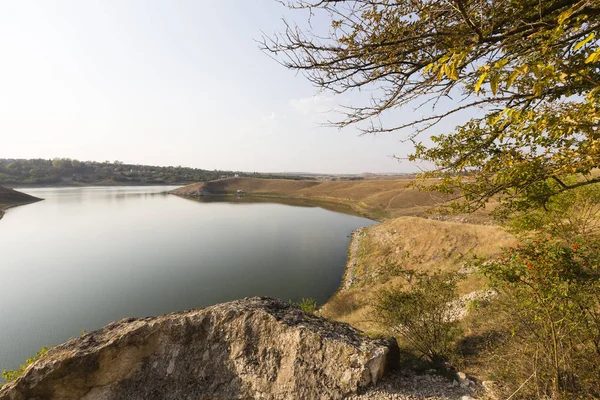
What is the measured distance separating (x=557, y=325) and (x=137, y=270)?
89.0ft

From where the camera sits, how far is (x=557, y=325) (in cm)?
425

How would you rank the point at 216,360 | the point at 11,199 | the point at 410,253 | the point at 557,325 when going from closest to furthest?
1. the point at 557,325
2. the point at 216,360
3. the point at 410,253
4. the point at 11,199

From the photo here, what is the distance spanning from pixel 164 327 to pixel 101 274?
828 inches

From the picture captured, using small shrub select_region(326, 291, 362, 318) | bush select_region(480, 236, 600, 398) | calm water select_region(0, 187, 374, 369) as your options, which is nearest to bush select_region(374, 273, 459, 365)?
bush select_region(480, 236, 600, 398)

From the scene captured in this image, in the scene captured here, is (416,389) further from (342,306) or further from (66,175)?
(66,175)

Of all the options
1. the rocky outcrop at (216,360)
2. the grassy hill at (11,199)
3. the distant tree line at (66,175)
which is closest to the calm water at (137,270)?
the rocky outcrop at (216,360)

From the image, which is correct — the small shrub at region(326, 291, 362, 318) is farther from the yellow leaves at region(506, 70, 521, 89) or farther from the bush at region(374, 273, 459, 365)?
the yellow leaves at region(506, 70, 521, 89)

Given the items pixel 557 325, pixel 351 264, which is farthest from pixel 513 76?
pixel 351 264

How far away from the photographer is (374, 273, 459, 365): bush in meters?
6.73

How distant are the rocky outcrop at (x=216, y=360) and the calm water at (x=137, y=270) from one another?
35.4 feet

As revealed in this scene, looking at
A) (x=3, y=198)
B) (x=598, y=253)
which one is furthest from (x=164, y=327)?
(x=3, y=198)

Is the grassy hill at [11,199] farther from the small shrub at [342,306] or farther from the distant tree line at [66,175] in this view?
the small shrub at [342,306]

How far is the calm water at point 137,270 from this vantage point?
16312 millimetres

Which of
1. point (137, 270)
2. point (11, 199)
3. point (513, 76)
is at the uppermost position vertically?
point (513, 76)
